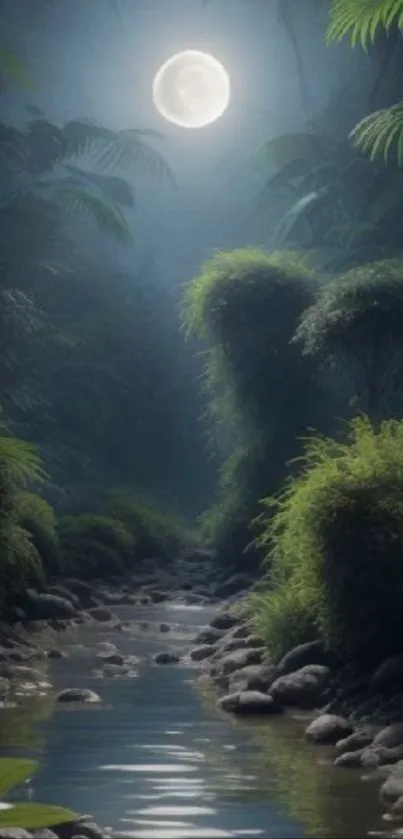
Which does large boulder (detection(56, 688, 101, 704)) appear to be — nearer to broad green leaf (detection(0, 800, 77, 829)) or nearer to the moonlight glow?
broad green leaf (detection(0, 800, 77, 829))

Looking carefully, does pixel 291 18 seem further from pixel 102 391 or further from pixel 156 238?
pixel 102 391

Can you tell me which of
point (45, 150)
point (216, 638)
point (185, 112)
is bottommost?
point (216, 638)

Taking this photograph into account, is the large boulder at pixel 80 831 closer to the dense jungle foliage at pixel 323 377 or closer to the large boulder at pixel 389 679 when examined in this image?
the large boulder at pixel 389 679

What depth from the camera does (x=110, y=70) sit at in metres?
43.1

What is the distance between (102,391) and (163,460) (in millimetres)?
2634

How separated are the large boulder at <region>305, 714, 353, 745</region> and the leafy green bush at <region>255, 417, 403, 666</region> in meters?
0.85

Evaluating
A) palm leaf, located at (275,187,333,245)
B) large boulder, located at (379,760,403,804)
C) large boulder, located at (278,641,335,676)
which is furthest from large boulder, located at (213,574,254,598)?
large boulder, located at (379,760,403,804)

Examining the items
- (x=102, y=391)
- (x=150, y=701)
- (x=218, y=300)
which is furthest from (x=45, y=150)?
(x=150, y=701)

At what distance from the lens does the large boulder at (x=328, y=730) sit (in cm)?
845

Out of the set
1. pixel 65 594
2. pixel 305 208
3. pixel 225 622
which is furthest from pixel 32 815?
pixel 305 208

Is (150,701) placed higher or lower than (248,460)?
lower

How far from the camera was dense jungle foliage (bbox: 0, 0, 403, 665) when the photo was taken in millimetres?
9648

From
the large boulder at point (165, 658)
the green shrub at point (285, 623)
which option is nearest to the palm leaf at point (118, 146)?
the large boulder at point (165, 658)

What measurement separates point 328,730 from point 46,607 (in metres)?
7.49
